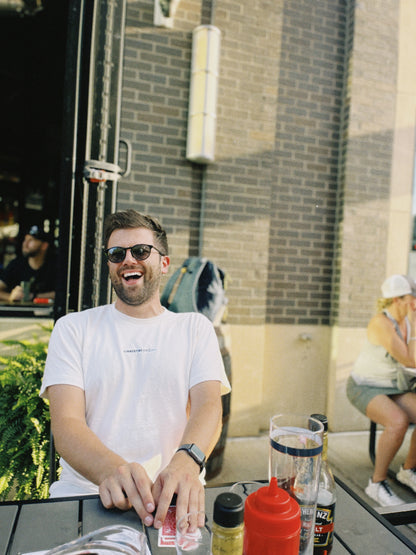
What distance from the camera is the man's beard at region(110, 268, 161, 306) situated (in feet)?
6.06

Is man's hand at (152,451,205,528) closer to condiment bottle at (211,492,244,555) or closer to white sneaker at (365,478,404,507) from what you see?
condiment bottle at (211,492,244,555)

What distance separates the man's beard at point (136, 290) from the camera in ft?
6.06

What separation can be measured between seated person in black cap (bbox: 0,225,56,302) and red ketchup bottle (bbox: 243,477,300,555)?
Answer: 12.9 ft

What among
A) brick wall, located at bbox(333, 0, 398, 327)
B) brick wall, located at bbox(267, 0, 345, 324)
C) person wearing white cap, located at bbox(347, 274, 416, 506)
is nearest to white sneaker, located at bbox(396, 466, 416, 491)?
person wearing white cap, located at bbox(347, 274, 416, 506)

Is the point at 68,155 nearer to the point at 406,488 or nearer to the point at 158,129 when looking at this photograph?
the point at 158,129

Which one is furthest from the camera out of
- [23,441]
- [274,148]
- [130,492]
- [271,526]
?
[274,148]

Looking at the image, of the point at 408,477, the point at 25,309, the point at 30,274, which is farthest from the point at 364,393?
the point at 30,274

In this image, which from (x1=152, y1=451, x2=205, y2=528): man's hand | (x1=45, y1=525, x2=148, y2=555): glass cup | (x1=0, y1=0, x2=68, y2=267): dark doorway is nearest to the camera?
(x1=45, y1=525, x2=148, y2=555): glass cup

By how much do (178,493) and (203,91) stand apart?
3.40 m

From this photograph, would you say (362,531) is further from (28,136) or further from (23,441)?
(28,136)

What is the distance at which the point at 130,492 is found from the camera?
1.18 m

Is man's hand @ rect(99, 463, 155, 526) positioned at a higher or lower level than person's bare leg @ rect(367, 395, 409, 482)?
higher

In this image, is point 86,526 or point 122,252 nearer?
point 86,526

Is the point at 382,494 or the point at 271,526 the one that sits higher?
the point at 271,526
